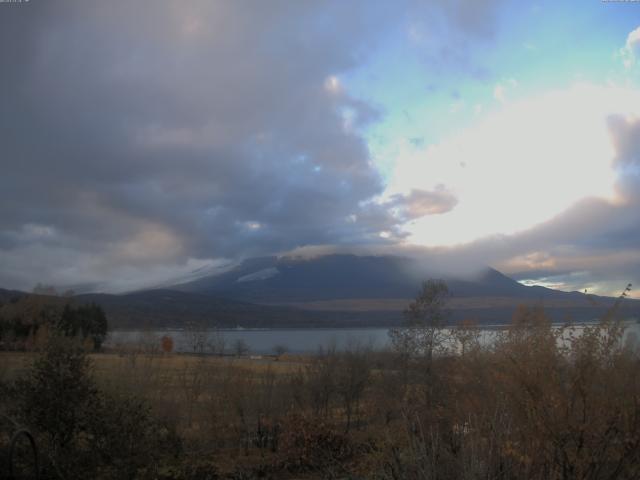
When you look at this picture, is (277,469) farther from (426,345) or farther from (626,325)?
(626,325)

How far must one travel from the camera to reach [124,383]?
14258mm

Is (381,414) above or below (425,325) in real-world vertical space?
below

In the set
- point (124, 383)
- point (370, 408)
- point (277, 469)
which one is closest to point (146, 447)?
point (124, 383)

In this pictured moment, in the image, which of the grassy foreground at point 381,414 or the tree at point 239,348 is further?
the tree at point 239,348

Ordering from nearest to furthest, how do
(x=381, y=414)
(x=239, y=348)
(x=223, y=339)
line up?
(x=381, y=414) → (x=223, y=339) → (x=239, y=348)

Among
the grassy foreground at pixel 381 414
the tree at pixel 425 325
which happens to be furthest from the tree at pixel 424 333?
the grassy foreground at pixel 381 414

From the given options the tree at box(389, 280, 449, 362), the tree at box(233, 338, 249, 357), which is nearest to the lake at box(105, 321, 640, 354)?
the tree at box(233, 338, 249, 357)

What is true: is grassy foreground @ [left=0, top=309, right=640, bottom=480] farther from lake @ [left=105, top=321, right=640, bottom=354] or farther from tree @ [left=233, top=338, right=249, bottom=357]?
tree @ [left=233, top=338, right=249, bottom=357]

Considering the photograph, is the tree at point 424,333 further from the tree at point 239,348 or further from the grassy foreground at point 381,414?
the tree at point 239,348

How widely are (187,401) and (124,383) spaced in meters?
4.31

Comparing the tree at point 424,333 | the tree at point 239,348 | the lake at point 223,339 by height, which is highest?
the tree at point 424,333

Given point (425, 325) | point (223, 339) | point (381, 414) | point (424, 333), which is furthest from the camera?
point (223, 339)

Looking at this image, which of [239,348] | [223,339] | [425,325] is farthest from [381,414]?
[239,348]

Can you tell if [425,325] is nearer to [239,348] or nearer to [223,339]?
[223,339]
